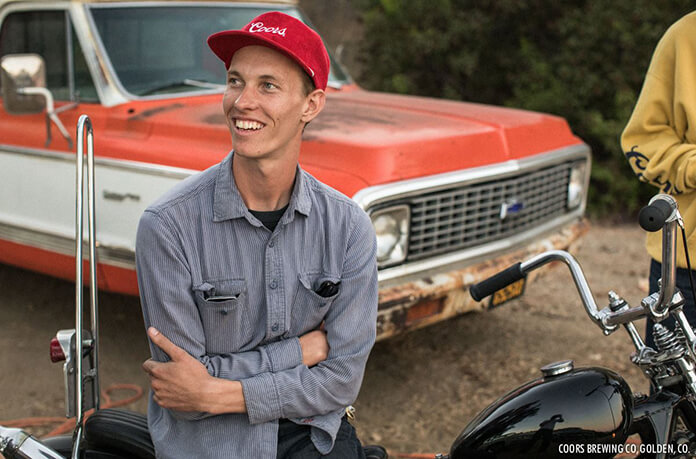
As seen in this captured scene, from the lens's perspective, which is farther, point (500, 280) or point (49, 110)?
point (49, 110)

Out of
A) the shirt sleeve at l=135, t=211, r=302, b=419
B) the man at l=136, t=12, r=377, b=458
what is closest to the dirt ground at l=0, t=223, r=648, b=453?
the man at l=136, t=12, r=377, b=458

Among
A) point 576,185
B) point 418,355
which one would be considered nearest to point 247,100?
point 418,355

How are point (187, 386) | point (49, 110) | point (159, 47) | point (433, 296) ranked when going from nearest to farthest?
point (187, 386)
point (433, 296)
point (49, 110)
point (159, 47)

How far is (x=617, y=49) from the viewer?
24.5ft

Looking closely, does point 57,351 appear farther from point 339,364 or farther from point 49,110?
point 49,110

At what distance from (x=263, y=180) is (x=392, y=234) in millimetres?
1360

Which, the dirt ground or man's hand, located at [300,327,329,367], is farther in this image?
the dirt ground

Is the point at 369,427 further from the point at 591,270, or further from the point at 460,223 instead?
the point at 591,270

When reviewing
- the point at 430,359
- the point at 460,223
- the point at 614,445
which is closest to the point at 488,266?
the point at 460,223

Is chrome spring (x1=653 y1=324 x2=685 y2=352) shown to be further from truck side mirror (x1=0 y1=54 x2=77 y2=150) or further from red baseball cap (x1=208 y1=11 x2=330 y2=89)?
truck side mirror (x1=0 y1=54 x2=77 y2=150)

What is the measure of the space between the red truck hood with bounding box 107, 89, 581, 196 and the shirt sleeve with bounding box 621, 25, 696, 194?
1023mm

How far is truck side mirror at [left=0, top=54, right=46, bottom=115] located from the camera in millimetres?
3725

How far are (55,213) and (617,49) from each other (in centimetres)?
576

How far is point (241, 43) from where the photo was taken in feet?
6.28
